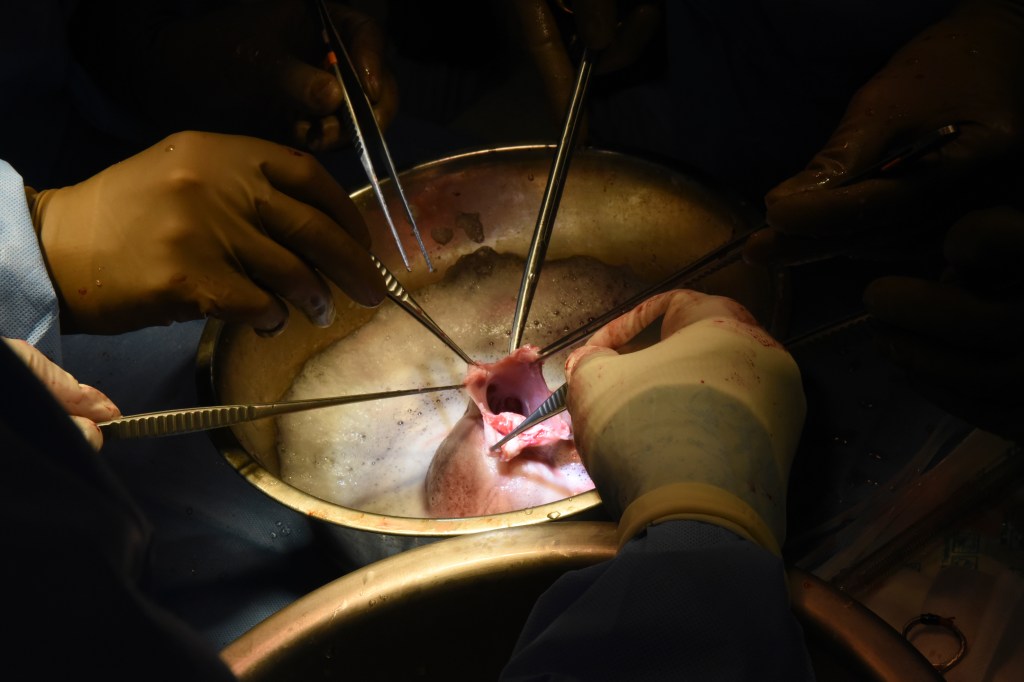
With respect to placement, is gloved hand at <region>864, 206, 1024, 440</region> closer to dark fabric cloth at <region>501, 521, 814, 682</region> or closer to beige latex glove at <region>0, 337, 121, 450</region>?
dark fabric cloth at <region>501, 521, 814, 682</region>

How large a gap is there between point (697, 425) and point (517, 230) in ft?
2.88

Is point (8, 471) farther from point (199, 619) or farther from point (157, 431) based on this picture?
point (199, 619)

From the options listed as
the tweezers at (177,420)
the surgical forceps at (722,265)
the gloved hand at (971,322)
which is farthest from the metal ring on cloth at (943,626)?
the tweezers at (177,420)

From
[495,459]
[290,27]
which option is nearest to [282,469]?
[495,459]

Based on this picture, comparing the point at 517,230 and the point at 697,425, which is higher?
the point at 697,425

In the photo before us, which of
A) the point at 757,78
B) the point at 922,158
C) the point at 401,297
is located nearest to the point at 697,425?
the point at 922,158

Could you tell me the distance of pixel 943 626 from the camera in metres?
0.98

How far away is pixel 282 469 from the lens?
→ 1.31m

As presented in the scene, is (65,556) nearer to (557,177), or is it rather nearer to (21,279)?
(21,279)

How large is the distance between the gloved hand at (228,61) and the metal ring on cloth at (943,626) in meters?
1.23

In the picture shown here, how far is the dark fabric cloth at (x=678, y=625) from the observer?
576mm

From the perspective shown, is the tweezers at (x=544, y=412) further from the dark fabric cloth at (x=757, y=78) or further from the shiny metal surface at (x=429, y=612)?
the dark fabric cloth at (x=757, y=78)

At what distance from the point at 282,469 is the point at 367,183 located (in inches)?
22.5

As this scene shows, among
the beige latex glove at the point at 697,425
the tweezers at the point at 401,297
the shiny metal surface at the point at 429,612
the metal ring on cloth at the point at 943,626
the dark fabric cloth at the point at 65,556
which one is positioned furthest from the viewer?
the tweezers at the point at 401,297
